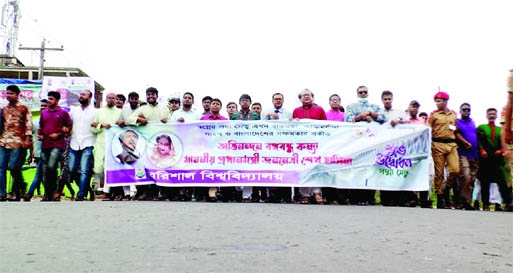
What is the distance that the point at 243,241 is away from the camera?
15.0 ft

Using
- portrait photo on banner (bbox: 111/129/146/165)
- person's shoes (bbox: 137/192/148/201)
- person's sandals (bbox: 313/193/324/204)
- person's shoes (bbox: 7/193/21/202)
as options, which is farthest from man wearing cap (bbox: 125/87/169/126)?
person's sandals (bbox: 313/193/324/204)

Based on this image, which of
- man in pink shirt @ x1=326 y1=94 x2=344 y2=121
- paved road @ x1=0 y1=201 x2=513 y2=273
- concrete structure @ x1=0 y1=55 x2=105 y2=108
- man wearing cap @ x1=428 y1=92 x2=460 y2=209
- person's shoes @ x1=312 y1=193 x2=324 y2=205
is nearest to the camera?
paved road @ x1=0 y1=201 x2=513 y2=273

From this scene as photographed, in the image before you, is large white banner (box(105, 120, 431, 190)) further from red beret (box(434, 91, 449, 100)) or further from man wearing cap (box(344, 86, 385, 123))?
red beret (box(434, 91, 449, 100))

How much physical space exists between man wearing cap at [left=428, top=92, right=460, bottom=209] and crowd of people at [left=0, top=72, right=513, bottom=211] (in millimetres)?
16

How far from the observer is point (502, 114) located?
429 centimetres

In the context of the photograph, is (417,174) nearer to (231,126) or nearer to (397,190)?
(397,190)

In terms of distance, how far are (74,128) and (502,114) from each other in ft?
24.3

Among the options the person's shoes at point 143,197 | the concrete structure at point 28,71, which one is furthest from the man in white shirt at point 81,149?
the concrete structure at point 28,71

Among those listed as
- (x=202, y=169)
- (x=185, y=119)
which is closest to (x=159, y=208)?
(x=202, y=169)

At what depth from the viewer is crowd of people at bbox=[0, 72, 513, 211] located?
948 centimetres

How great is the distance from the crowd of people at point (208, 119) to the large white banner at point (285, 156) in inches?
6.4

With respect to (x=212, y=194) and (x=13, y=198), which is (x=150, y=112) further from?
(x=13, y=198)

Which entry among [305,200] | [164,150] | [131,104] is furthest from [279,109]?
[131,104]

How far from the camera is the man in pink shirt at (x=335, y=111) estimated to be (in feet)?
34.1
